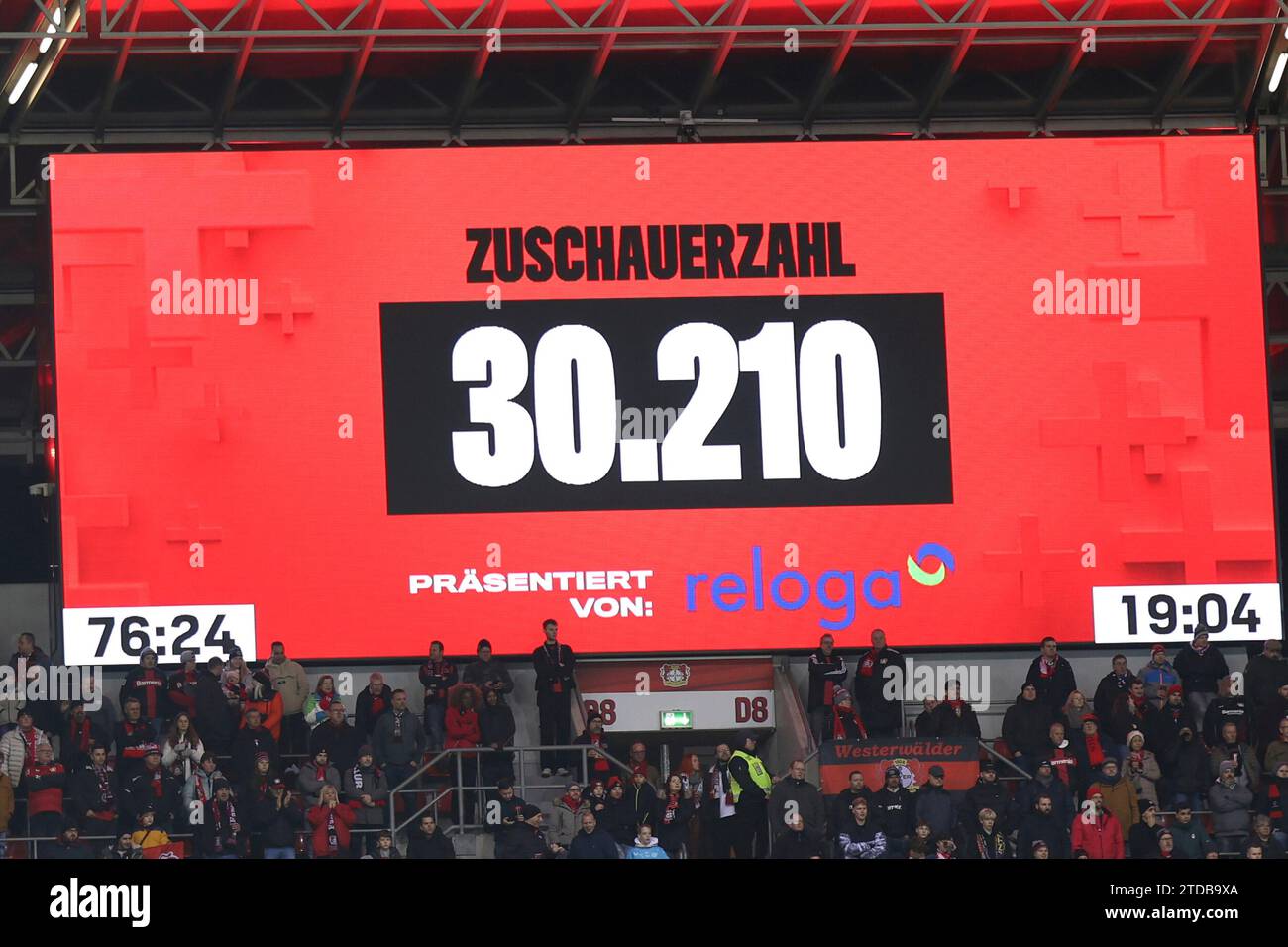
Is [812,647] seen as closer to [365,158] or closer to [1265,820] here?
[1265,820]

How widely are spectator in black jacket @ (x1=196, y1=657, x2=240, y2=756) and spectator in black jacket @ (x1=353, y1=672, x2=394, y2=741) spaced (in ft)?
3.38

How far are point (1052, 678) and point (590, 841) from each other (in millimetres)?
4744

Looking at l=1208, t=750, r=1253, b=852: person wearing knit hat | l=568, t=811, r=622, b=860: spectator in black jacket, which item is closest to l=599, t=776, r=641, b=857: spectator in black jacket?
l=568, t=811, r=622, b=860: spectator in black jacket

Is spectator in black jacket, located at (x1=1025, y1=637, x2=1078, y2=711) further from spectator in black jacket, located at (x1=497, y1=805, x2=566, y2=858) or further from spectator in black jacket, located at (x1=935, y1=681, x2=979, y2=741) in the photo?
spectator in black jacket, located at (x1=497, y1=805, x2=566, y2=858)

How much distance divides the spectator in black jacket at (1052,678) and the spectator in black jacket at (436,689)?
16.5 ft

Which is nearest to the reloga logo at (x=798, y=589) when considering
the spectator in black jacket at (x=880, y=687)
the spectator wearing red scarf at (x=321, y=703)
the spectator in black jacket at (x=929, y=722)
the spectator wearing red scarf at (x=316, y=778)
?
the spectator in black jacket at (x=880, y=687)

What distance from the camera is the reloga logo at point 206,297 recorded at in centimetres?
1914

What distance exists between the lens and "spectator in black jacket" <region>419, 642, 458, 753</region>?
18.1 metres

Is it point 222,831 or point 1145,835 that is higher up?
point 222,831

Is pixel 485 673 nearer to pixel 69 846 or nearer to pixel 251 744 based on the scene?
pixel 251 744

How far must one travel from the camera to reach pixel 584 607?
19.1 m

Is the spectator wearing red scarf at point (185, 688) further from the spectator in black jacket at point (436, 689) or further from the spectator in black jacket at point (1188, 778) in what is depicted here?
the spectator in black jacket at point (1188, 778)

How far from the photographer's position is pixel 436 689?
18.2 meters
